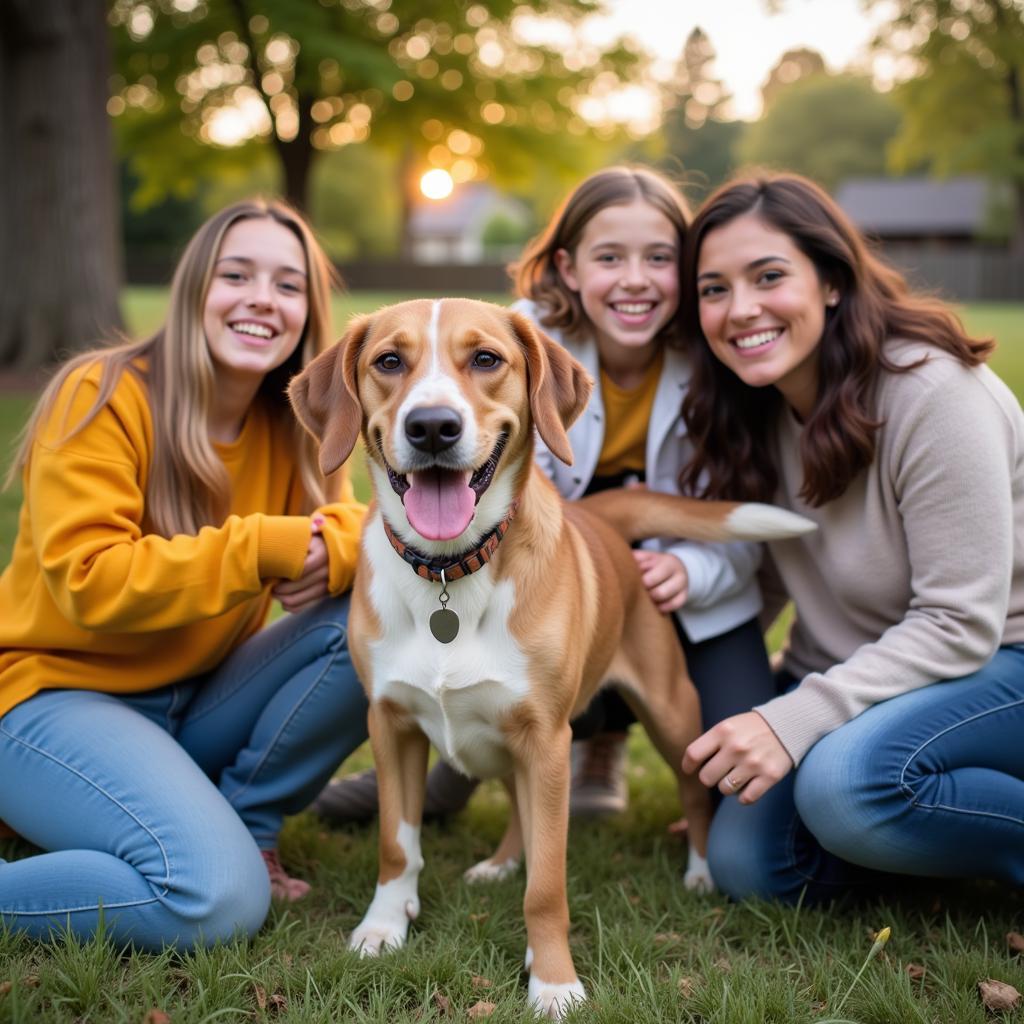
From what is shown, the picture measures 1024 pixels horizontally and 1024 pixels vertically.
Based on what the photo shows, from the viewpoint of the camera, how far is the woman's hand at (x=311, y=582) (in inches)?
128

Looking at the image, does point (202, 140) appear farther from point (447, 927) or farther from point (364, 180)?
point (364, 180)

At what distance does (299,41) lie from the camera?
16594 millimetres

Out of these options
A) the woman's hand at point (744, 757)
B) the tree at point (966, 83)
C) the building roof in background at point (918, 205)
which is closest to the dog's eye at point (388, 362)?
the woman's hand at point (744, 757)

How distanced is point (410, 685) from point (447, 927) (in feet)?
2.42

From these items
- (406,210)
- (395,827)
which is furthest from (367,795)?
(406,210)

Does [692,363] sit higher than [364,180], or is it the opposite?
[364,180]

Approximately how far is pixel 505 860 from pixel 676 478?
1480mm

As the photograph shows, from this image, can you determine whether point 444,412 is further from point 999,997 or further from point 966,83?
point 966,83

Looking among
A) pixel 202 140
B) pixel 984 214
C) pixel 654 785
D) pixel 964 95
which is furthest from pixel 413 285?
pixel 654 785

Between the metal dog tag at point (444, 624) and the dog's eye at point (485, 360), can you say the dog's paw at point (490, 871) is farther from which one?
the dog's eye at point (485, 360)

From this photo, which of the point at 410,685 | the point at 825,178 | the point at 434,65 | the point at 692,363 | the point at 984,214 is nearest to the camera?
the point at 410,685

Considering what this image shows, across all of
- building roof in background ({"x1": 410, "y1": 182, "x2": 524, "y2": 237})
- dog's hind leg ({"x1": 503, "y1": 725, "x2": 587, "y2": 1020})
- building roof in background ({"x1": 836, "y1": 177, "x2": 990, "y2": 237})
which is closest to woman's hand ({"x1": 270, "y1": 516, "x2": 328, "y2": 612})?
dog's hind leg ({"x1": 503, "y1": 725, "x2": 587, "y2": 1020})

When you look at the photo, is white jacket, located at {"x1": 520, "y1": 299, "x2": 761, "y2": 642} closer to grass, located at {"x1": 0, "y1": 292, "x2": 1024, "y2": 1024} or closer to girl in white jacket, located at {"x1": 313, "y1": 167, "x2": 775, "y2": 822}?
girl in white jacket, located at {"x1": 313, "y1": 167, "x2": 775, "y2": 822}

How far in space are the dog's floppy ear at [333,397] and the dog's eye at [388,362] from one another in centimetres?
10
